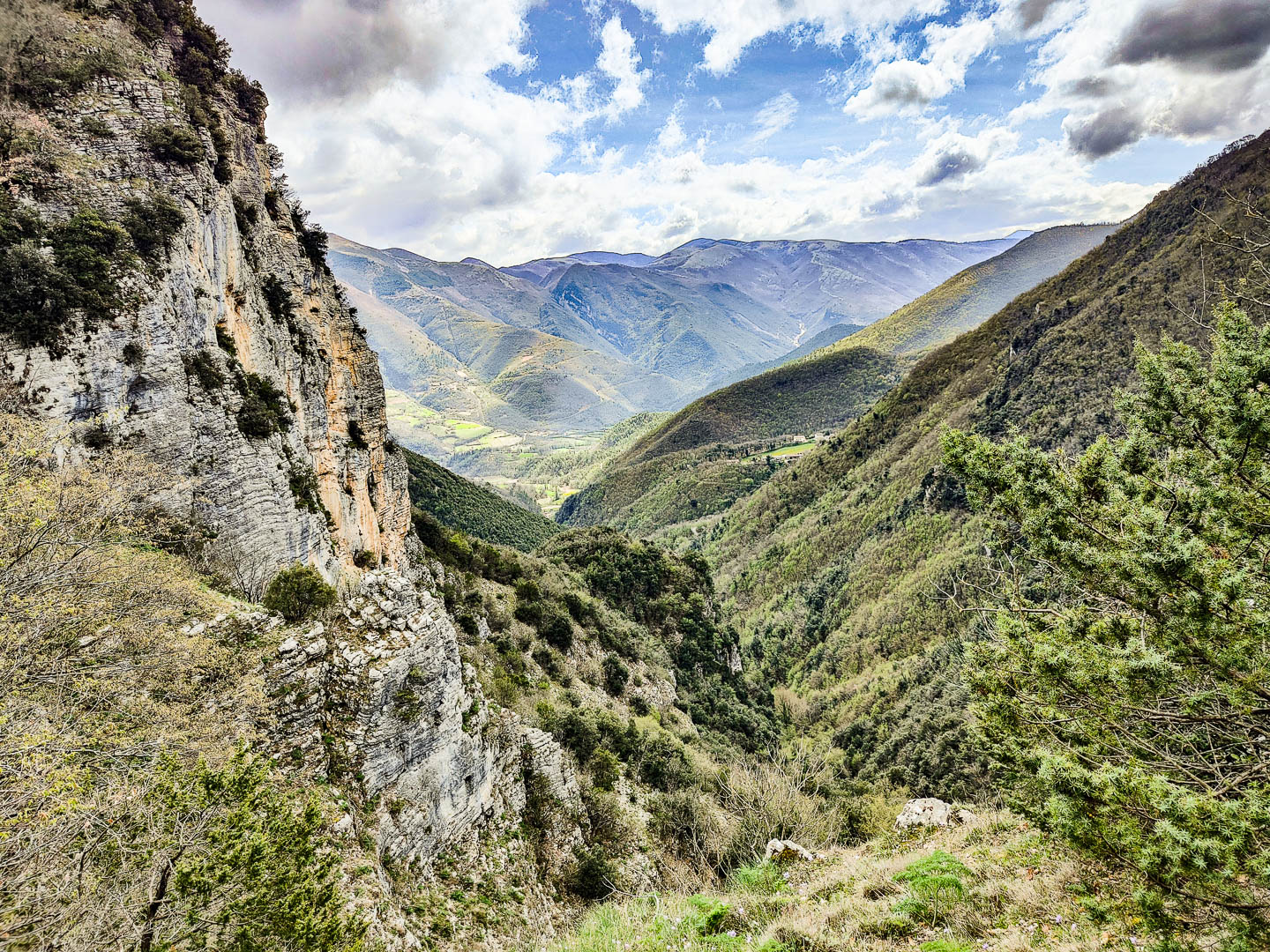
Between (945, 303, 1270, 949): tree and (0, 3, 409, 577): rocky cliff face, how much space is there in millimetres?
20432

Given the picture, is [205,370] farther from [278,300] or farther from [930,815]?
[930,815]

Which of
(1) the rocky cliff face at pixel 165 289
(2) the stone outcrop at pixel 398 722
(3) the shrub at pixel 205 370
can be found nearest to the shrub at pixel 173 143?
(1) the rocky cliff face at pixel 165 289

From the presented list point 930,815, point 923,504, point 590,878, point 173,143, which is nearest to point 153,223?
point 173,143

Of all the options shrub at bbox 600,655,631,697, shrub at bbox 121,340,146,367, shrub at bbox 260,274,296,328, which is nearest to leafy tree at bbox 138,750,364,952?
shrub at bbox 121,340,146,367

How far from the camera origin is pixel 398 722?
12.6 m

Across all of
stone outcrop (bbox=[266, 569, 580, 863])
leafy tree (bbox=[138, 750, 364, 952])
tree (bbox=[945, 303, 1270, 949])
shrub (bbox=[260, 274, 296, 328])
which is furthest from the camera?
shrub (bbox=[260, 274, 296, 328])

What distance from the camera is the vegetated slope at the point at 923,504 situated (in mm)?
56688

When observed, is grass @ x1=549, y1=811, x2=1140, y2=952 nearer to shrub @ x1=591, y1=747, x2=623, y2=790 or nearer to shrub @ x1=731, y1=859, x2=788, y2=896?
shrub @ x1=731, y1=859, x2=788, y2=896

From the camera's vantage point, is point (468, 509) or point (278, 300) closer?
point (278, 300)

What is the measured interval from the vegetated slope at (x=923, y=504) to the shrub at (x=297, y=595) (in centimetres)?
3601

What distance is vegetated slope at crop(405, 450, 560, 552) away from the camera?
3118 inches

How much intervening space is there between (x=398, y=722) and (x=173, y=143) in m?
21.7

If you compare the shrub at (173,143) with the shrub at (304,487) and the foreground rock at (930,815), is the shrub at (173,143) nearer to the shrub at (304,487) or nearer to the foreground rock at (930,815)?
the shrub at (304,487)

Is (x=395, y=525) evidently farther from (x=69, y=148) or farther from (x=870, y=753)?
(x=870, y=753)
